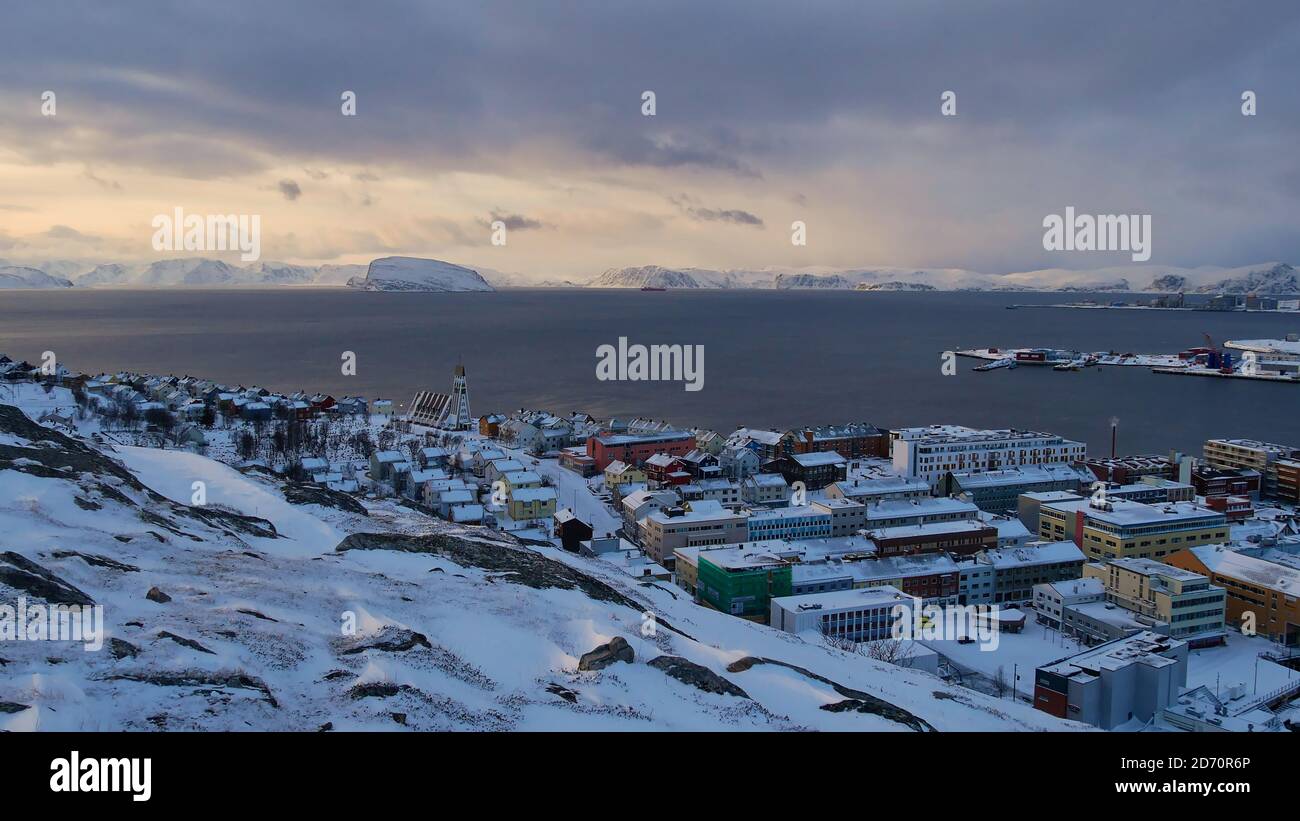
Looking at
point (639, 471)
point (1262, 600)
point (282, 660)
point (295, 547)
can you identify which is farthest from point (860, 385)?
point (282, 660)

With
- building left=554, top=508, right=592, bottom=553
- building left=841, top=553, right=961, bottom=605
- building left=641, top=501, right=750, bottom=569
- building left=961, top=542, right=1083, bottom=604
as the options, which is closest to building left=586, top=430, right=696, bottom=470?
building left=641, top=501, right=750, bottom=569

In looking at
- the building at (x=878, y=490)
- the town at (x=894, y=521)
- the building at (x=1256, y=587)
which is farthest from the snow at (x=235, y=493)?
the building at (x=1256, y=587)

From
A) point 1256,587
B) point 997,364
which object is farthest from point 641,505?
point 997,364

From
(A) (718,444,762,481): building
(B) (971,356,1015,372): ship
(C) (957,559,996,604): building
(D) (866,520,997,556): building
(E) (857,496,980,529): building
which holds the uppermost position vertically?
(B) (971,356,1015,372): ship

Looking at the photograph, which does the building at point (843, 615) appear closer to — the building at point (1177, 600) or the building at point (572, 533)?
the building at point (1177, 600)

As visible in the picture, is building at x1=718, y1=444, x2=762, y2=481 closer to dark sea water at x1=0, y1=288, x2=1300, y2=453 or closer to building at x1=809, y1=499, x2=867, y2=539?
building at x1=809, y1=499, x2=867, y2=539

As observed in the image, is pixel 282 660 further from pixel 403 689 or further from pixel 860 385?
pixel 860 385

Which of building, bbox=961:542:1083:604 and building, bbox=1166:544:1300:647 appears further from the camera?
building, bbox=961:542:1083:604
